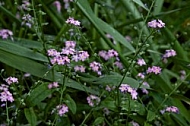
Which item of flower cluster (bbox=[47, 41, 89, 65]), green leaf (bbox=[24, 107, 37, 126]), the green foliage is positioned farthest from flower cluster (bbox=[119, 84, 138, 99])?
green leaf (bbox=[24, 107, 37, 126])

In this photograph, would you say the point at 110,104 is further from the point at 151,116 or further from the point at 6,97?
the point at 6,97

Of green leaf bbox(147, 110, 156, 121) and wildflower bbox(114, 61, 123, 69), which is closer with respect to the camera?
green leaf bbox(147, 110, 156, 121)

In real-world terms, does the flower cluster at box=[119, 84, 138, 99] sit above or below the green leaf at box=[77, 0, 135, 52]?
below

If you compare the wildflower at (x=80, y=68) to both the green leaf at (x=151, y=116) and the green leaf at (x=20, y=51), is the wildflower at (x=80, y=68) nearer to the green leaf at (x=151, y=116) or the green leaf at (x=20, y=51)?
the green leaf at (x=20, y=51)

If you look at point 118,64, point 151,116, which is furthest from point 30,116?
point 118,64

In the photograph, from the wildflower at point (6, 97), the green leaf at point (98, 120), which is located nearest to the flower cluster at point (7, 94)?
the wildflower at point (6, 97)

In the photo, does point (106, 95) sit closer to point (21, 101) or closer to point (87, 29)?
point (21, 101)

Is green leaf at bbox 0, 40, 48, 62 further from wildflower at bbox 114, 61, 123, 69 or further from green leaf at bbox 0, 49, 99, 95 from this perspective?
wildflower at bbox 114, 61, 123, 69

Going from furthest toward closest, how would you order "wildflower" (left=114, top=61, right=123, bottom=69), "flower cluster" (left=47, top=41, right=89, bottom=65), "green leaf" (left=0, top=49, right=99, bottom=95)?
"wildflower" (left=114, top=61, right=123, bottom=69)
"green leaf" (left=0, top=49, right=99, bottom=95)
"flower cluster" (left=47, top=41, right=89, bottom=65)
